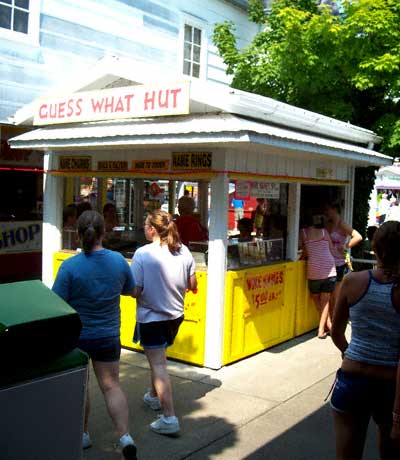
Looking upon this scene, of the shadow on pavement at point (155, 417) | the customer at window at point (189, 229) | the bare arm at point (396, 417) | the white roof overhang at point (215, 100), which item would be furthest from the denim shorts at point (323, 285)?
the bare arm at point (396, 417)

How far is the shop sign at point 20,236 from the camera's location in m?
9.07

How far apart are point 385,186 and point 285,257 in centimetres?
1220

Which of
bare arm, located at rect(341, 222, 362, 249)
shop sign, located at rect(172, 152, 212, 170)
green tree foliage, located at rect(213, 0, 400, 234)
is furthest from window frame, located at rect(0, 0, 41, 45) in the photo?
bare arm, located at rect(341, 222, 362, 249)

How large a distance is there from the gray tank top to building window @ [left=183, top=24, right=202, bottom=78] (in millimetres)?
9169

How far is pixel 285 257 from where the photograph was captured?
6.84m

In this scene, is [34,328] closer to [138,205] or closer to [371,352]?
[371,352]

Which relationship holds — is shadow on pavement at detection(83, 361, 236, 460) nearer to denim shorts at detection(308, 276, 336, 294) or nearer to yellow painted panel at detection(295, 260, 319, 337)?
yellow painted panel at detection(295, 260, 319, 337)

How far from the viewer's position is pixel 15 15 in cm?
829

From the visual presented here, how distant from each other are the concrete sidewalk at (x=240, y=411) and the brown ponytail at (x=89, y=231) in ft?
4.66

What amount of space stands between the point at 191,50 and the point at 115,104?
611cm

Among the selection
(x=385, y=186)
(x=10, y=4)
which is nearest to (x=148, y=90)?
(x=10, y=4)

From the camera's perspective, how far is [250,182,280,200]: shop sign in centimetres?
615

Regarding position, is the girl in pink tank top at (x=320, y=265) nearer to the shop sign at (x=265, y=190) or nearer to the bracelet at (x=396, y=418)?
the shop sign at (x=265, y=190)

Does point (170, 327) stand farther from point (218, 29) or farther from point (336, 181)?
point (218, 29)
